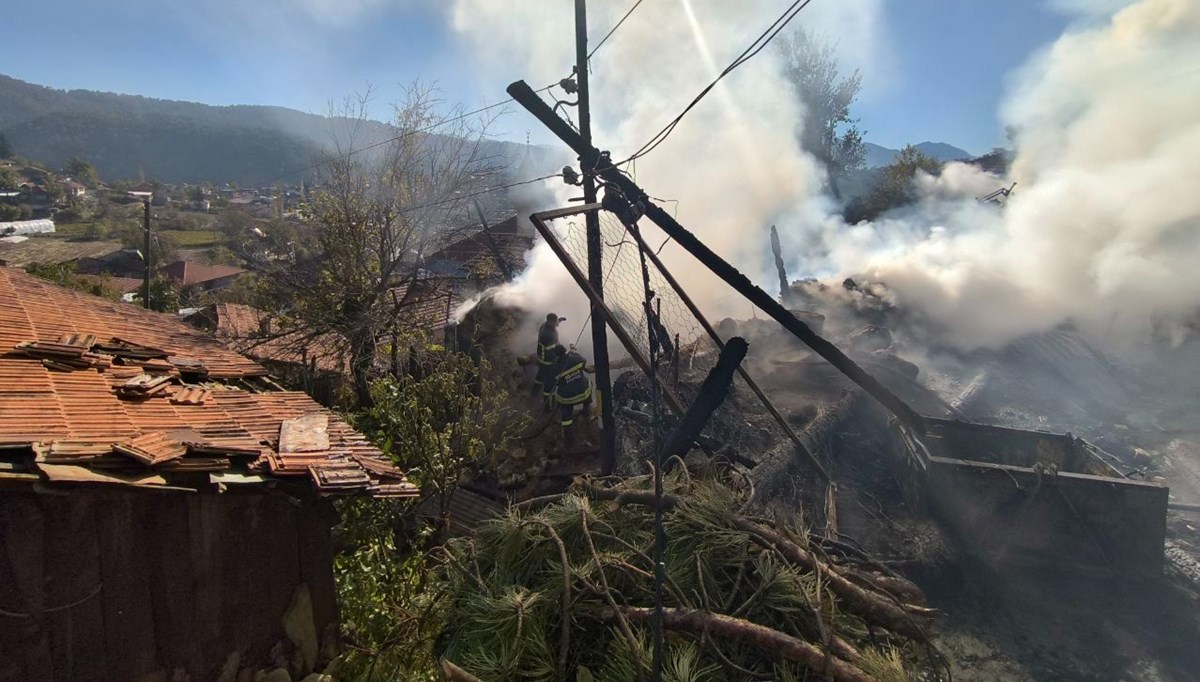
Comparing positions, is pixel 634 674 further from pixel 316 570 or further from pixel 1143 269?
pixel 1143 269

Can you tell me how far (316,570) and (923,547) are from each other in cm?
655

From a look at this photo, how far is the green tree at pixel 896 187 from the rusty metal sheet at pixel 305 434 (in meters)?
30.5

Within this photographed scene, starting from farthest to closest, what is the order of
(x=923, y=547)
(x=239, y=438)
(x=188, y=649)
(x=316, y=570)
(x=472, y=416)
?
1. (x=472, y=416)
2. (x=923, y=547)
3. (x=316, y=570)
4. (x=239, y=438)
5. (x=188, y=649)

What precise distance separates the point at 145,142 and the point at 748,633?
18271 centimetres

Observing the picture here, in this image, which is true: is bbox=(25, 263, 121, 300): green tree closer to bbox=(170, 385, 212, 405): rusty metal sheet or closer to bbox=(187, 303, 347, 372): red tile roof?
bbox=(187, 303, 347, 372): red tile roof

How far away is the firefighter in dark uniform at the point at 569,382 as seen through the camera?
921 cm

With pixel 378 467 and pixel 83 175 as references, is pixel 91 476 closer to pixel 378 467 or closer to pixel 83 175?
pixel 378 467

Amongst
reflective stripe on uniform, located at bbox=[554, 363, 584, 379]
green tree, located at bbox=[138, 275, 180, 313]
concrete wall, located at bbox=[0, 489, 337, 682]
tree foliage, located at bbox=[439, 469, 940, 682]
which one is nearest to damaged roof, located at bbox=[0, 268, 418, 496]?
concrete wall, located at bbox=[0, 489, 337, 682]

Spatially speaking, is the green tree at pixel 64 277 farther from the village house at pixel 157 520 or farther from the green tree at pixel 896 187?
the green tree at pixel 896 187

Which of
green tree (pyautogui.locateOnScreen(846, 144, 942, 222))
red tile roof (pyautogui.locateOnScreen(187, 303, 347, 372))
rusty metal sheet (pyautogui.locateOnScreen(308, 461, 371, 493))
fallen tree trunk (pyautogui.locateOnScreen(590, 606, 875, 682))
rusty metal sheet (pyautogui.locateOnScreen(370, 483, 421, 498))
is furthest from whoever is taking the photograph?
green tree (pyautogui.locateOnScreen(846, 144, 942, 222))

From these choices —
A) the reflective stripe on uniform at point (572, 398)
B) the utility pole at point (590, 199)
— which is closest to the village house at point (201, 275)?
the reflective stripe on uniform at point (572, 398)

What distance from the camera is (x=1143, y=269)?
13.1 meters

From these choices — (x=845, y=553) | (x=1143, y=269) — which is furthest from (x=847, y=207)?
(x=845, y=553)

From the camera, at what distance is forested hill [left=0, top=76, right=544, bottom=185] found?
12875 centimetres
